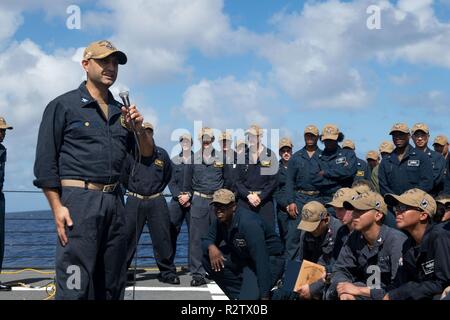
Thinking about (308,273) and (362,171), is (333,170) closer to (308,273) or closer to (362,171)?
(362,171)

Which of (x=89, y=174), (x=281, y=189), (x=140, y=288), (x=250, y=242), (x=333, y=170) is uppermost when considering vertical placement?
(x=333, y=170)

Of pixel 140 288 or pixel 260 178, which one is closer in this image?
pixel 140 288

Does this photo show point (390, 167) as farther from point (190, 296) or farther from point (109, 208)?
point (109, 208)

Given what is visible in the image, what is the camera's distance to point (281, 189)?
30.2ft

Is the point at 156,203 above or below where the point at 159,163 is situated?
below

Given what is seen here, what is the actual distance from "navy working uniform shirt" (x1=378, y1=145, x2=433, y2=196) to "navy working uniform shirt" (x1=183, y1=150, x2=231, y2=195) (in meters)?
2.25

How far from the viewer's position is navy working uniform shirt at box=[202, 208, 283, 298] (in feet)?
19.3

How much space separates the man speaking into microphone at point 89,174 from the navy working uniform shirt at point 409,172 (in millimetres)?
4412

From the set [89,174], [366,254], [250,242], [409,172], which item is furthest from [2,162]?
[409,172]

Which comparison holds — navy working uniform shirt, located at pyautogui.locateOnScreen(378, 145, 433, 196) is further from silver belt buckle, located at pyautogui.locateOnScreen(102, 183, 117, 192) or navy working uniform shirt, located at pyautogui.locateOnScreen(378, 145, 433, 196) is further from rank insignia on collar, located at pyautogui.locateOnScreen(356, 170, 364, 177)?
silver belt buckle, located at pyautogui.locateOnScreen(102, 183, 117, 192)

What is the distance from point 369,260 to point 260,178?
379 cm

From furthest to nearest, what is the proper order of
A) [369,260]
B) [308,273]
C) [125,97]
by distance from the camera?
[308,273] < [369,260] < [125,97]

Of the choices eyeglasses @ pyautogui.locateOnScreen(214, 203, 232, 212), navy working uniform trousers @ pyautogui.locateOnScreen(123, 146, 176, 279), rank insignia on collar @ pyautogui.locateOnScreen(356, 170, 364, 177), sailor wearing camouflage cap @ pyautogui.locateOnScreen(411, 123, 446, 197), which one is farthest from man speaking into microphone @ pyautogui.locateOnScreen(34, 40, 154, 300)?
rank insignia on collar @ pyautogui.locateOnScreen(356, 170, 364, 177)

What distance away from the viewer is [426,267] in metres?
4.37
